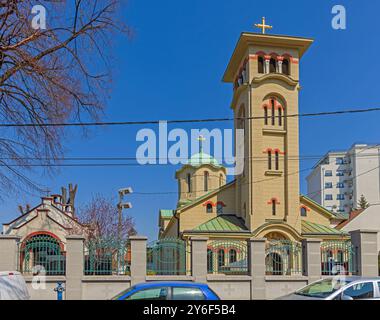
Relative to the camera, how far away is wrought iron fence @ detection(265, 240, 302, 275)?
18.0 meters

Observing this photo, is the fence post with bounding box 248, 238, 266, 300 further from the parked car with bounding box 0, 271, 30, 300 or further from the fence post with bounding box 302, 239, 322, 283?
the parked car with bounding box 0, 271, 30, 300

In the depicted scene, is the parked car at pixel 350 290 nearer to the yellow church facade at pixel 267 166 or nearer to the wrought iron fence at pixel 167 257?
the wrought iron fence at pixel 167 257

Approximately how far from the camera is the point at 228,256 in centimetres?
1862

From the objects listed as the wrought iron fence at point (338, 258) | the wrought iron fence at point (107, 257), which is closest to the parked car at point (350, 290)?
the wrought iron fence at point (107, 257)

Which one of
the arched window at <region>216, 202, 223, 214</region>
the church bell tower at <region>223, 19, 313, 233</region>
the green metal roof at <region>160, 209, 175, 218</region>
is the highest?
the church bell tower at <region>223, 19, 313, 233</region>

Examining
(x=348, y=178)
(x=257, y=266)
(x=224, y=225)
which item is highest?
(x=348, y=178)

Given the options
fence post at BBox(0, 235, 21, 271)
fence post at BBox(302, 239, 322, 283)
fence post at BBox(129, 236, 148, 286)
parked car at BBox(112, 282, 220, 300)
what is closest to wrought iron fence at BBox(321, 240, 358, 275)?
fence post at BBox(302, 239, 322, 283)

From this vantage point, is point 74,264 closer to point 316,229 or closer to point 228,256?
point 228,256

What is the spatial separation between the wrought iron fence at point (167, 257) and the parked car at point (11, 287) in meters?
8.65

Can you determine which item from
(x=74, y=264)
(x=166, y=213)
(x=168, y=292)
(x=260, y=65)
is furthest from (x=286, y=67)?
(x=168, y=292)

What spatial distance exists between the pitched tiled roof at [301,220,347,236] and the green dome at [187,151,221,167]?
17.7m

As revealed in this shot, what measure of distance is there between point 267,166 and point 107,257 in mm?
19268
